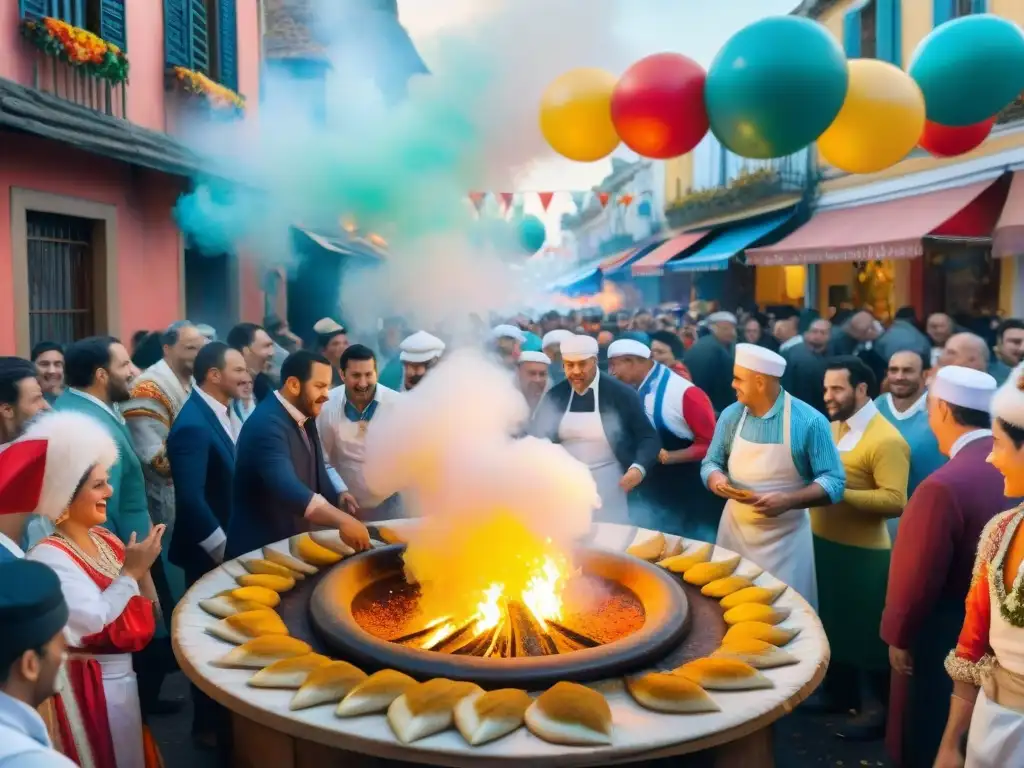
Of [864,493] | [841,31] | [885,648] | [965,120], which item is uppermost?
[841,31]

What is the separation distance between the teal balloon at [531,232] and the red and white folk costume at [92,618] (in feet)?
52.6

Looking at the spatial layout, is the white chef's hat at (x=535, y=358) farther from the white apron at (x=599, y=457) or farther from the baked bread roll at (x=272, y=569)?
the baked bread roll at (x=272, y=569)

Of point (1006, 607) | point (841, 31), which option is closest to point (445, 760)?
point (1006, 607)

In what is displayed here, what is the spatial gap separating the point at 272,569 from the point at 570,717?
5.73 feet

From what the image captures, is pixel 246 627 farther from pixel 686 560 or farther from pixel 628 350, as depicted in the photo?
pixel 628 350

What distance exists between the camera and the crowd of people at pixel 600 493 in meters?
2.60

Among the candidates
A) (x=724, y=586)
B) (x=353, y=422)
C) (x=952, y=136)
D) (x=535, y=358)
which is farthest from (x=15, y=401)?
(x=952, y=136)

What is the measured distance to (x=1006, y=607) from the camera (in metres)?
2.46

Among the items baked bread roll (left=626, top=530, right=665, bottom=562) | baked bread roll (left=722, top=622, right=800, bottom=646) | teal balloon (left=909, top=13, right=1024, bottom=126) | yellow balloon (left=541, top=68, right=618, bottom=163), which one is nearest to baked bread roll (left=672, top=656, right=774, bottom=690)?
baked bread roll (left=722, top=622, right=800, bottom=646)

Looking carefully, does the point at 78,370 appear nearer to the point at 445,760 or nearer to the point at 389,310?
the point at 445,760

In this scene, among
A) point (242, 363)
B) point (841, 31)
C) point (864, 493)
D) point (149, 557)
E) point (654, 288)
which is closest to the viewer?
point (149, 557)

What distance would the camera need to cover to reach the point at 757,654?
9.33ft

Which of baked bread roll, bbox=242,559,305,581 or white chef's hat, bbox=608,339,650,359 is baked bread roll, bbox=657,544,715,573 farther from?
white chef's hat, bbox=608,339,650,359

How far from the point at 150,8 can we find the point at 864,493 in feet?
26.8
